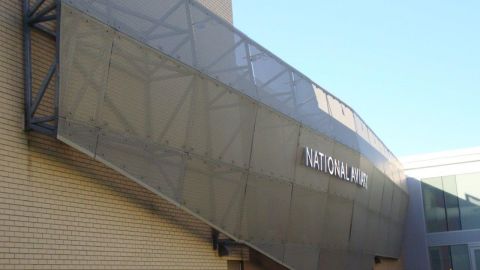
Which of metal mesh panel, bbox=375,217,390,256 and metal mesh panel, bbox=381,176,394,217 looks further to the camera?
metal mesh panel, bbox=381,176,394,217

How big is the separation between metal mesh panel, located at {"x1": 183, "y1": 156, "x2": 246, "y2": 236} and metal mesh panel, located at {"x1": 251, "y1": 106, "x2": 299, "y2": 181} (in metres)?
0.93

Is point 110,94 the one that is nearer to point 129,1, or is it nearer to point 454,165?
point 129,1

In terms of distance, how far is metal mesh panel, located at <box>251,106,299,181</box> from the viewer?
44.1 feet

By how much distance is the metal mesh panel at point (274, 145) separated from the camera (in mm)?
13445

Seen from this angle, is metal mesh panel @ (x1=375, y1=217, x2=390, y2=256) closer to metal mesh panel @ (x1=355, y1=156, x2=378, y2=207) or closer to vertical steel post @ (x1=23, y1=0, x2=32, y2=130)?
metal mesh panel @ (x1=355, y1=156, x2=378, y2=207)

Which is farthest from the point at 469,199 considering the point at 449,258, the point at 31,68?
the point at 31,68

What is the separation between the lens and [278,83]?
15.0m

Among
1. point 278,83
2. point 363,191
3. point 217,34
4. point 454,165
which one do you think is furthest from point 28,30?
point 454,165

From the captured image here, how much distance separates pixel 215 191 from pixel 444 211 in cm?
1946

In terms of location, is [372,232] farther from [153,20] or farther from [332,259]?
[153,20]

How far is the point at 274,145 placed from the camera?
1415 cm

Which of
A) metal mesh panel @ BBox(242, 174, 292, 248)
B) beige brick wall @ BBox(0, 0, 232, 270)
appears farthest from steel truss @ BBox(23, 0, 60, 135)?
metal mesh panel @ BBox(242, 174, 292, 248)

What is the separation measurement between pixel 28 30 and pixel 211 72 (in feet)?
12.8

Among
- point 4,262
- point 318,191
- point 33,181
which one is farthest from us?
point 318,191
